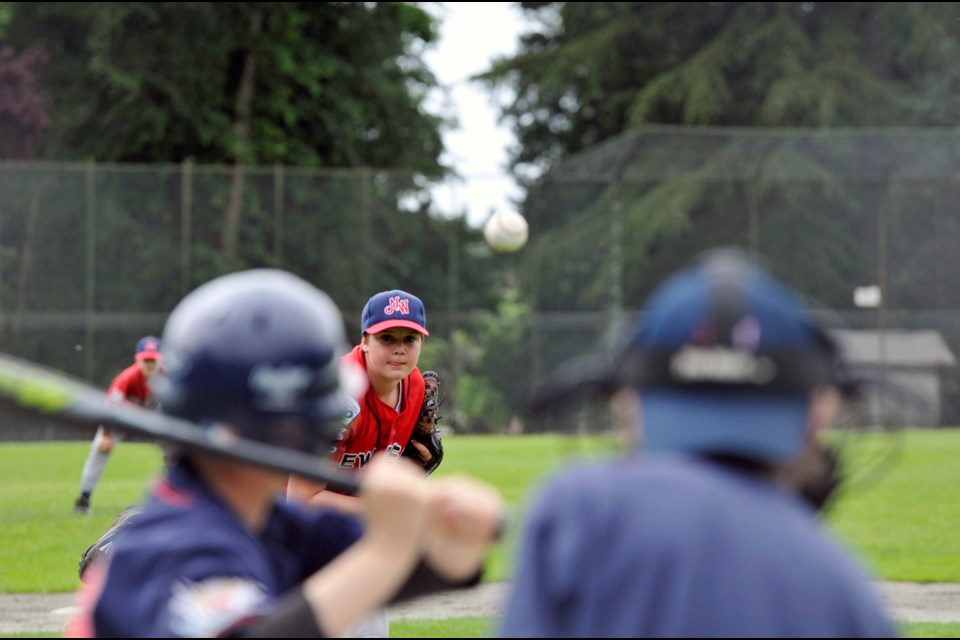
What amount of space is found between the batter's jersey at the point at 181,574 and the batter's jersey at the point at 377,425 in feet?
13.8

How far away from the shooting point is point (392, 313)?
24.2 ft

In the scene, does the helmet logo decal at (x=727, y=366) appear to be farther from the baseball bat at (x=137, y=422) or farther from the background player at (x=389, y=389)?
the background player at (x=389, y=389)

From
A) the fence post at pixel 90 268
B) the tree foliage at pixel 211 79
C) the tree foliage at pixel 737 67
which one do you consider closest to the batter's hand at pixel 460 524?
the fence post at pixel 90 268

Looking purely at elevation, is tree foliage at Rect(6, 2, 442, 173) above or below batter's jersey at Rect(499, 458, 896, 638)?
above

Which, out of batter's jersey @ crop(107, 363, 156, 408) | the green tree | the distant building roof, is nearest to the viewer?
batter's jersey @ crop(107, 363, 156, 408)

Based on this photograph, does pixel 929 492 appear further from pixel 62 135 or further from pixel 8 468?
pixel 62 135

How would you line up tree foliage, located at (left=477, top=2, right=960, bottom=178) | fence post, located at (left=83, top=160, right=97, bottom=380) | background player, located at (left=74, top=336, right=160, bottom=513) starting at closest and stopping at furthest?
background player, located at (left=74, top=336, right=160, bottom=513) → fence post, located at (left=83, top=160, right=97, bottom=380) → tree foliage, located at (left=477, top=2, right=960, bottom=178)

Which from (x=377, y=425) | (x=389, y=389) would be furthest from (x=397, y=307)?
(x=377, y=425)

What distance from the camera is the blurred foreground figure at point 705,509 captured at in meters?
1.90

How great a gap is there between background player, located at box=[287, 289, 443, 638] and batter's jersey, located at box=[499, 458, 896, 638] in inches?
190

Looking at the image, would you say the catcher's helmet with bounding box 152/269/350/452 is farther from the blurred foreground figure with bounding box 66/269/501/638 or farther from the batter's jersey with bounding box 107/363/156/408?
the batter's jersey with bounding box 107/363/156/408

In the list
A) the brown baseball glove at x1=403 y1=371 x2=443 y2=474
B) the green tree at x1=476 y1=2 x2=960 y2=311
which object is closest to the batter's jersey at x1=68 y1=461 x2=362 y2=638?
the brown baseball glove at x1=403 y1=371 x2=443 y2=474

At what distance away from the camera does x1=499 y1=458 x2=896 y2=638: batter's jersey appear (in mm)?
1899

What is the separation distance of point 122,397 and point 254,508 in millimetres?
13261
